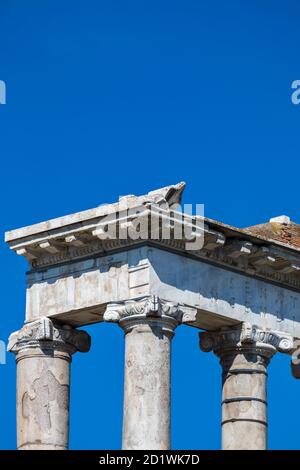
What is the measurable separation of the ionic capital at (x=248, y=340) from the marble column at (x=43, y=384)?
327cm

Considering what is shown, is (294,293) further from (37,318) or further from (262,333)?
(37,318)

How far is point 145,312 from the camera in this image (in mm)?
67062

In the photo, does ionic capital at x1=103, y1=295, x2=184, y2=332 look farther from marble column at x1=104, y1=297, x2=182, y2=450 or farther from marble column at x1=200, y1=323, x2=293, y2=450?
marble column at x1=200, y1=323, x2=293, y2=450

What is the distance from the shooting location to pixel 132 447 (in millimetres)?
66562

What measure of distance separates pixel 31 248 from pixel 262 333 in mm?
5488

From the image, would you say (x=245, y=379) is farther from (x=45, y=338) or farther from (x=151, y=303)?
(x=45, y=338)

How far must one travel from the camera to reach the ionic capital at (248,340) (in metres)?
69.7

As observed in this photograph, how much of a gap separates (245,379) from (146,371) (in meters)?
3.74

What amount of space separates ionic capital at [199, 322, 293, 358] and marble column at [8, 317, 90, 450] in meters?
3.27

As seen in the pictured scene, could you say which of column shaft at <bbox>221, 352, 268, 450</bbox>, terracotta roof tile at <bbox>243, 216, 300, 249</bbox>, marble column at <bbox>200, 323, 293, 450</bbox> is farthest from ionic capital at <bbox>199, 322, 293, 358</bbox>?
terracotta roof tile at <bbox>243, 216, 300, 249</bbox>

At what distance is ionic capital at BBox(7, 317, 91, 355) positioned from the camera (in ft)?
226

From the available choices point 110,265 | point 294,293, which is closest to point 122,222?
point 110,265

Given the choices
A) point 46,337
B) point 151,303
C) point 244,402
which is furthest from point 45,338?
point 244,402

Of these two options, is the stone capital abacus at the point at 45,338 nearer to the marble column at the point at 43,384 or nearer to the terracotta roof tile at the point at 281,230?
the marble column at the point at 43,384
